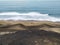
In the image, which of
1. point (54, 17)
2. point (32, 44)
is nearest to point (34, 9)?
point (54, 17)

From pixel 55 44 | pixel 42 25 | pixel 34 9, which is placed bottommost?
pixel 55 44

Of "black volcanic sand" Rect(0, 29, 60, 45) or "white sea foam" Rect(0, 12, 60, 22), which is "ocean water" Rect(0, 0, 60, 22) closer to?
"white sea foam" Rect(0, 12, 60, 22)

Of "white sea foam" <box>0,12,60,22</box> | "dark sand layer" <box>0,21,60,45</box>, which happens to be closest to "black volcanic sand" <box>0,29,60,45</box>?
"dark sand layer" <box>0,21,60,45</box>

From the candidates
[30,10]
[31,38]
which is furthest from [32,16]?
[31,38]

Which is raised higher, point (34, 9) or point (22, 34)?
point (34, 9)

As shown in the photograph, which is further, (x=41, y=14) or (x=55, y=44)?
(x=41, y=14)

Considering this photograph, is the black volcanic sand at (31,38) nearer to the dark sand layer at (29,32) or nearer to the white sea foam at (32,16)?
the dark sand layer at (29,32)

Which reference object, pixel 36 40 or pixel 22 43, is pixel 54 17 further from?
pixel 22 43
